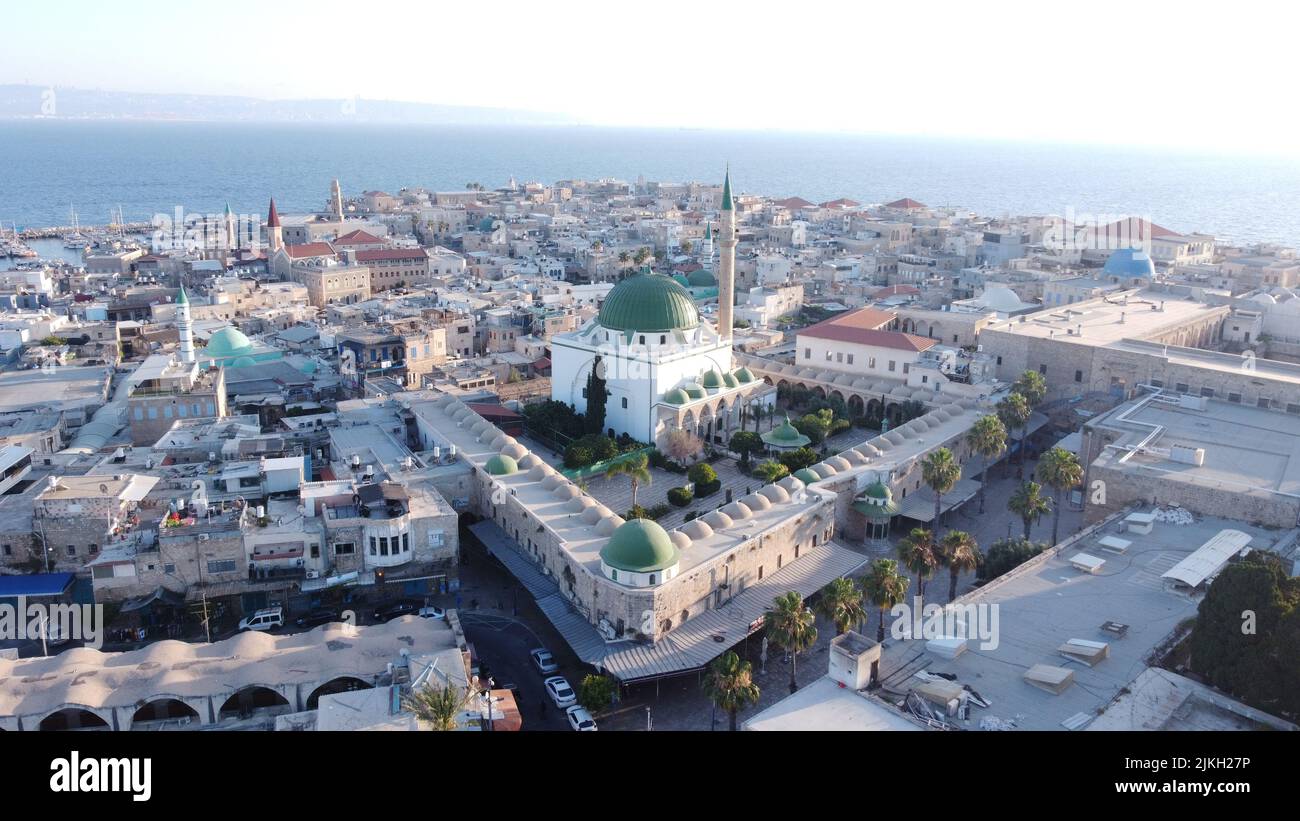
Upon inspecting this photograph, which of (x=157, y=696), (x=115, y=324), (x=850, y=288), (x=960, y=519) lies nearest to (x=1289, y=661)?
(x=960, y=519)

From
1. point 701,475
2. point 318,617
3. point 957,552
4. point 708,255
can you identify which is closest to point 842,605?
point 957,552

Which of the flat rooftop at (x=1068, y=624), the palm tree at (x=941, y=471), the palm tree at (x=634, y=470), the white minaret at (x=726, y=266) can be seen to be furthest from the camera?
the white minaret at (x=726, y=266)

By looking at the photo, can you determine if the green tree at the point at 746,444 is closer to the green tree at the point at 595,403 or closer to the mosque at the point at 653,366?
the mosque at the point at 653,366

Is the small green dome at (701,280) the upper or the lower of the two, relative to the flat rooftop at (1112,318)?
upper

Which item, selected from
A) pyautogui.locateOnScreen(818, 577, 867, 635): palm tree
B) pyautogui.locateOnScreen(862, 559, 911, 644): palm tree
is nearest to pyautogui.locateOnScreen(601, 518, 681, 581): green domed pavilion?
pyautogui.locateOnScreen(818, 577, 867, 635): palm tree

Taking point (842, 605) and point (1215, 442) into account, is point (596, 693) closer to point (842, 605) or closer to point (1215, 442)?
point (842, 605)

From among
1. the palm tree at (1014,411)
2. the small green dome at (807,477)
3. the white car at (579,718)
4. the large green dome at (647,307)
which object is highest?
the large green dome at (647,307)

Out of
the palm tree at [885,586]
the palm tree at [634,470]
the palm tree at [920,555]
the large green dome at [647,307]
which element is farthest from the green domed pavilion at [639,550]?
the large green dome at [647,307]
